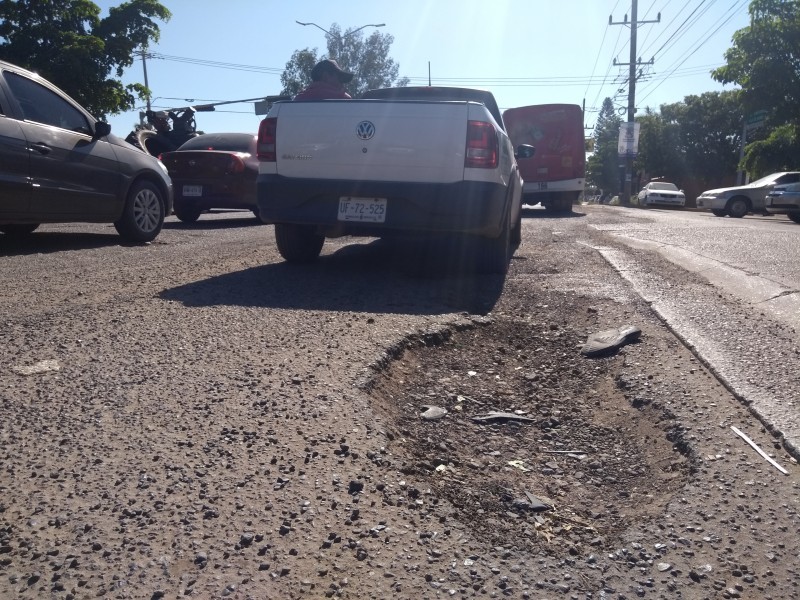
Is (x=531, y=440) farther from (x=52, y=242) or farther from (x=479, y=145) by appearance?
(x=52, y=242)

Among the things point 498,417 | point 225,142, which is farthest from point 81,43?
point 498,417

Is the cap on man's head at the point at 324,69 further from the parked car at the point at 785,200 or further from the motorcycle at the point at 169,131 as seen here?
the parked car at the point at 785,200

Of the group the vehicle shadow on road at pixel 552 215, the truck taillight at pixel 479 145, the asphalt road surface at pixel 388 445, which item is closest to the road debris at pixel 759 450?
the asphalt road surface at pixel 388 445

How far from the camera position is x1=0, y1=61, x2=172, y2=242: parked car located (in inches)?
277

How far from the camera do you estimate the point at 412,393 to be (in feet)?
11.7

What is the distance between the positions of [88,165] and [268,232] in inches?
119

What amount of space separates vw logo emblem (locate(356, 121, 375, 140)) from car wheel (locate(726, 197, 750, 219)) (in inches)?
831

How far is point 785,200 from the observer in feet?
65.1

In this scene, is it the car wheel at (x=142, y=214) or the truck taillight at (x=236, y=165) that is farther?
the truck taillight at (x=236, y=165)

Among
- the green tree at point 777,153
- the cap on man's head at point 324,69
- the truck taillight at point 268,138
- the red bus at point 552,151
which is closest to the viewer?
the truck taillight at point 268,138

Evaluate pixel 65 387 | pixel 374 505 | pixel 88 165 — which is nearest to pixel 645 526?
pixel 374 505

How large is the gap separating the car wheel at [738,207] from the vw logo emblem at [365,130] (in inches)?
831

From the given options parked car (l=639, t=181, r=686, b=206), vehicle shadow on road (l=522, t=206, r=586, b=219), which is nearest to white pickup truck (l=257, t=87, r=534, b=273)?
vehicle shadow on road (l=522, t=206, r=586, b=219)

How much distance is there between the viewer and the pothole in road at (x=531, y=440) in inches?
95.7
